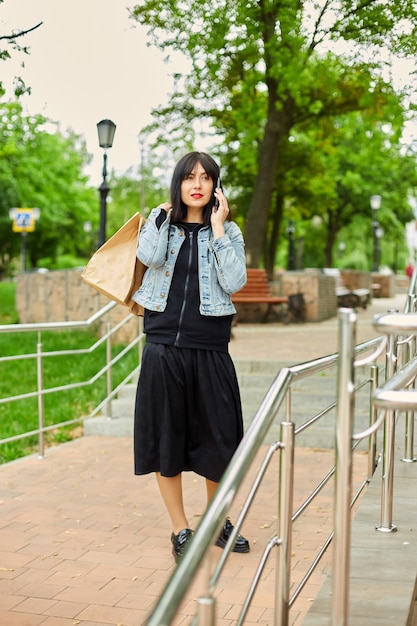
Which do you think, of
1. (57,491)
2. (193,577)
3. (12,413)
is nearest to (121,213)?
(12,413)

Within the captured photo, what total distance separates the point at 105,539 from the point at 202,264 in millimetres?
1685

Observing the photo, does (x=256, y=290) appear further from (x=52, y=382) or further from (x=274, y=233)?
(x=274, y=233)

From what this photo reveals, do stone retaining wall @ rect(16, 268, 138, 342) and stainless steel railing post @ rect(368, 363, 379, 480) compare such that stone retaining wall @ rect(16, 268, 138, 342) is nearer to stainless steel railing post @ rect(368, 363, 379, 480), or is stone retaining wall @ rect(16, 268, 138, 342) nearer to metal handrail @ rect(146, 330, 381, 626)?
stainless steel railing post @ rect(368, 363, 379, 480)

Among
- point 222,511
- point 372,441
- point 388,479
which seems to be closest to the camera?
point 222,511

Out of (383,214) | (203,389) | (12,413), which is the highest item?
(383,214)

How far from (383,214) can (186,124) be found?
22.4 metres

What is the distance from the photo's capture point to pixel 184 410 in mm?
4367

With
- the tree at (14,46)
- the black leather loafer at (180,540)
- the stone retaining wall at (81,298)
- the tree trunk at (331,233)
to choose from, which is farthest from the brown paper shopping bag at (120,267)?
the tree trunk at (331,233)

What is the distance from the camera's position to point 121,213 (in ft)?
202

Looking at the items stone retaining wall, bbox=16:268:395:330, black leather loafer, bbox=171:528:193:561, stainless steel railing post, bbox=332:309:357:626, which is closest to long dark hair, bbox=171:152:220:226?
black leather loafer, bbox=171:528:193:561

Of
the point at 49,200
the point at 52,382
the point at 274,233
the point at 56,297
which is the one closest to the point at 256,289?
the point at 56,297

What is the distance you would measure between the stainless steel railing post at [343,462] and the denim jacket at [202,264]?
178cm

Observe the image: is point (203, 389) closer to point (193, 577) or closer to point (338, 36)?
point (193, 577)

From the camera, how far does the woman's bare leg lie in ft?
14.3
